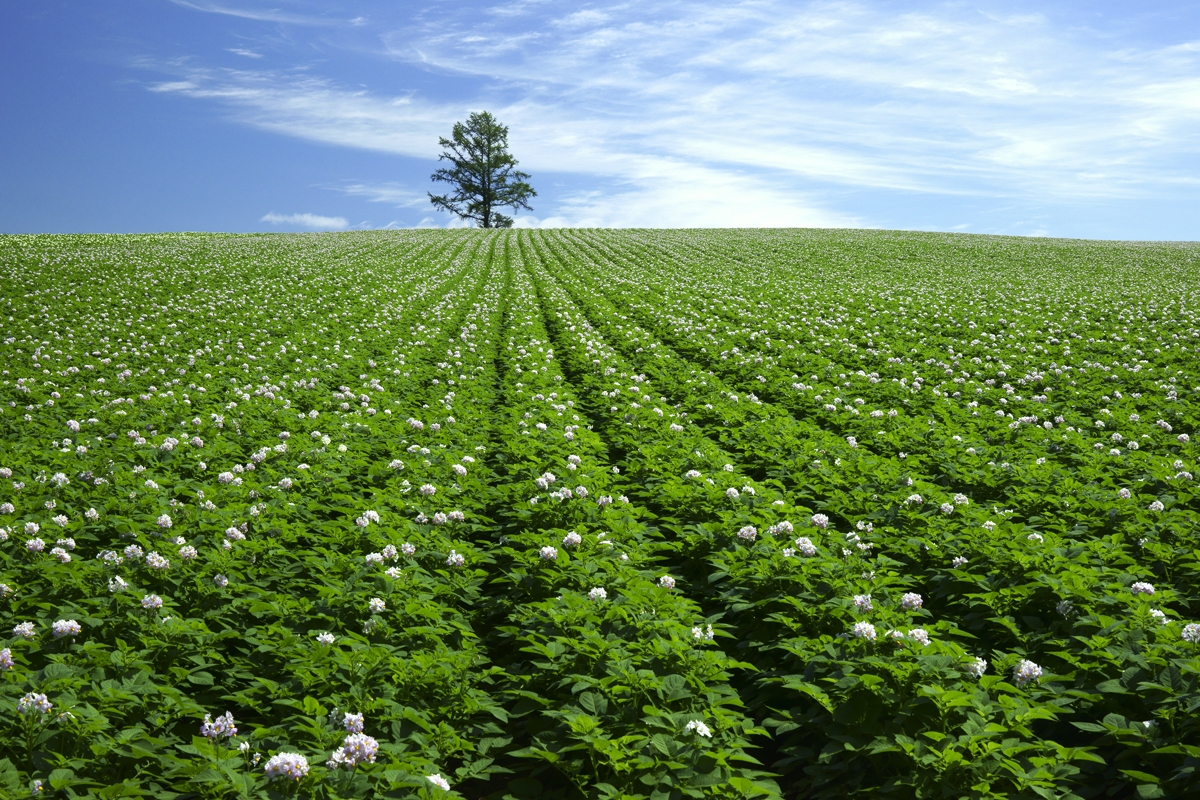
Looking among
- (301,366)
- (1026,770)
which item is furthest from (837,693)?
(301,366)

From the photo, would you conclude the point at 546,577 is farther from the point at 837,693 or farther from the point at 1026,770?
the point at 1026,770

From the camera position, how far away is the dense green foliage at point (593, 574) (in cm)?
394

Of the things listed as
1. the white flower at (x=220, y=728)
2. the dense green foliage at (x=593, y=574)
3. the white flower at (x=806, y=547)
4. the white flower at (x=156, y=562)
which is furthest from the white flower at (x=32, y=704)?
the white flower at (x=806, y=547)

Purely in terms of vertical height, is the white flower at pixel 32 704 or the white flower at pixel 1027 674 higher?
the white flower at pixel 1027 674

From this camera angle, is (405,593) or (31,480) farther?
(31,480)

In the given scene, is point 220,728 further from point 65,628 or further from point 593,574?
point 593,574

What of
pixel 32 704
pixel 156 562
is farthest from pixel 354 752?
pixel 156 562

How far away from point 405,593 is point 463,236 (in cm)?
5874

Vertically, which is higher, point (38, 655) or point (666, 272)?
point (666, 272)

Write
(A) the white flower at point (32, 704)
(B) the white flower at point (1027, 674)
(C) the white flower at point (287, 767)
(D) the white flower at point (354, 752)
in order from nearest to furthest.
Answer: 1. (C) the white flower at point (287, 767)
2. (D) the white flower at point (354, 752)
3. (A) the white flower at point (32, 704)
4. (B) the white flower at point (1027, 674)

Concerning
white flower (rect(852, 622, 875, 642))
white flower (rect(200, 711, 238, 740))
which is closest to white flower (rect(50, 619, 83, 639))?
white flower (rect(200, 711, 238, 740))

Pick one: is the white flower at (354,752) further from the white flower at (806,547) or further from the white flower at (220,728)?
→ the white flower at (806,547)

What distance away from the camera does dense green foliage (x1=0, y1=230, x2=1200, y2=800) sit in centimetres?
394

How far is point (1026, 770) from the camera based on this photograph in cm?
382
